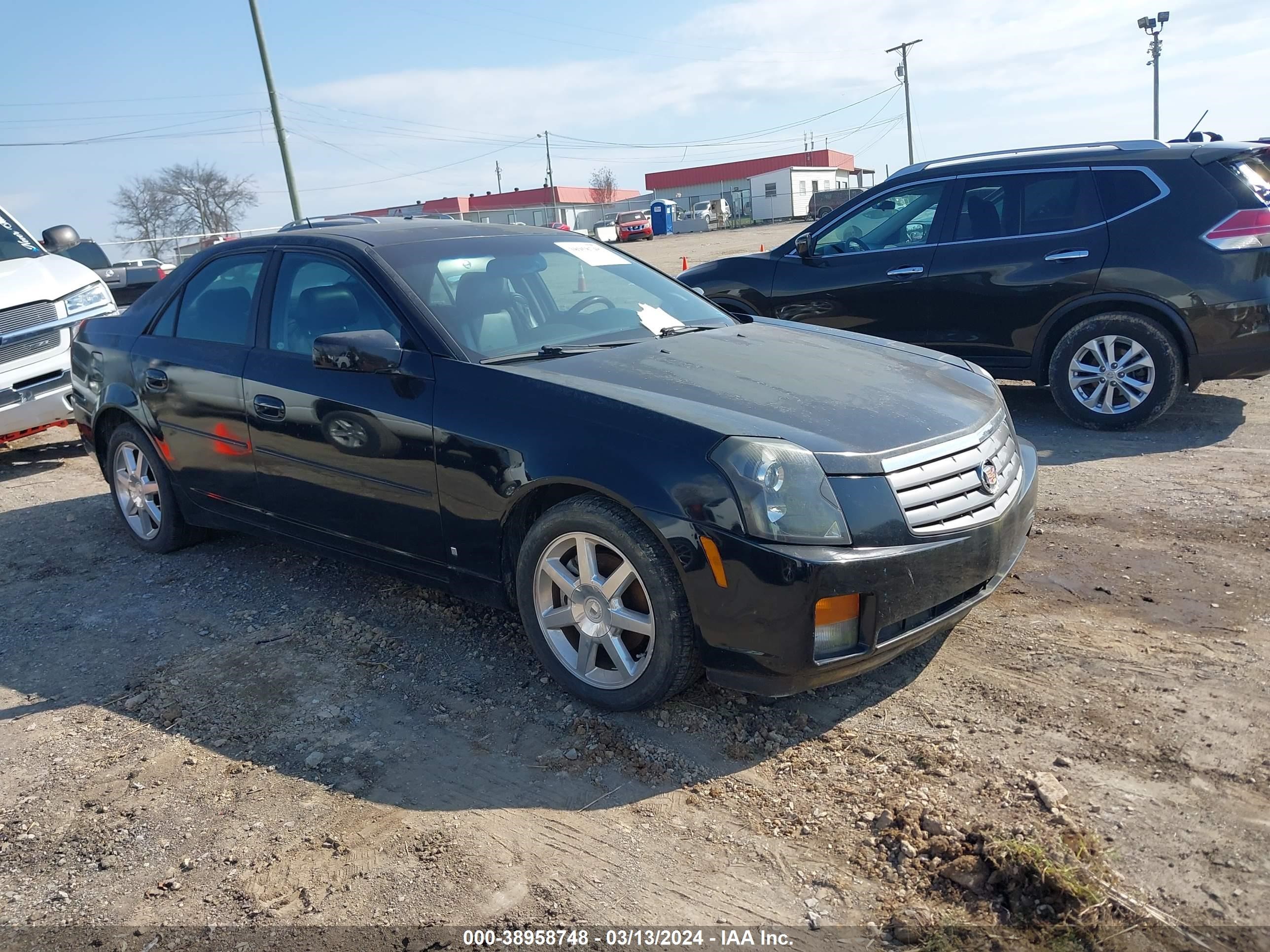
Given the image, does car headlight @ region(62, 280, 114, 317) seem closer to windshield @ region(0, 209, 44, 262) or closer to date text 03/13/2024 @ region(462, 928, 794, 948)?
windshield @ region(0, 209, 44, 262)

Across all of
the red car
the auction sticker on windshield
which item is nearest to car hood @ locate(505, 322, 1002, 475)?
the auction sticker on windshield

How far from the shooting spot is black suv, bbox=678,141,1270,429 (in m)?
6.22

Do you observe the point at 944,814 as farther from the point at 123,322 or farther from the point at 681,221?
the point at 681,221

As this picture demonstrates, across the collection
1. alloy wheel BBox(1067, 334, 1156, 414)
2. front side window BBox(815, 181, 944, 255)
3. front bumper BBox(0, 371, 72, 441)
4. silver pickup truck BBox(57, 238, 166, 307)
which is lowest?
alloy wheel BBox(1067, 334, 1156, 414)

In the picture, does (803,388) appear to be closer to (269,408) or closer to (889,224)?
(269,408)

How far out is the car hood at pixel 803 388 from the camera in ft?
10.5

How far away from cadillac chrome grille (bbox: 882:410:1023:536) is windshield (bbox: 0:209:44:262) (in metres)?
8.14

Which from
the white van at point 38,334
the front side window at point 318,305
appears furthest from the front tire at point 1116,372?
the white van at point 38,334

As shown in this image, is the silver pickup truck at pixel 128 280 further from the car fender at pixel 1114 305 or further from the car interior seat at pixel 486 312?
the car fender at pixel 1114 305

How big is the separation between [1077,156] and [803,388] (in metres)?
4.43

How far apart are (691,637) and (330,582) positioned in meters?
2.45

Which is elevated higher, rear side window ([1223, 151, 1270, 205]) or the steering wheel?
rear side window ([1223, 151, 1270, 205])

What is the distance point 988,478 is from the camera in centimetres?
340

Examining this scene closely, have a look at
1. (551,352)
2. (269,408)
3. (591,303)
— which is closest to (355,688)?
(269,408)
